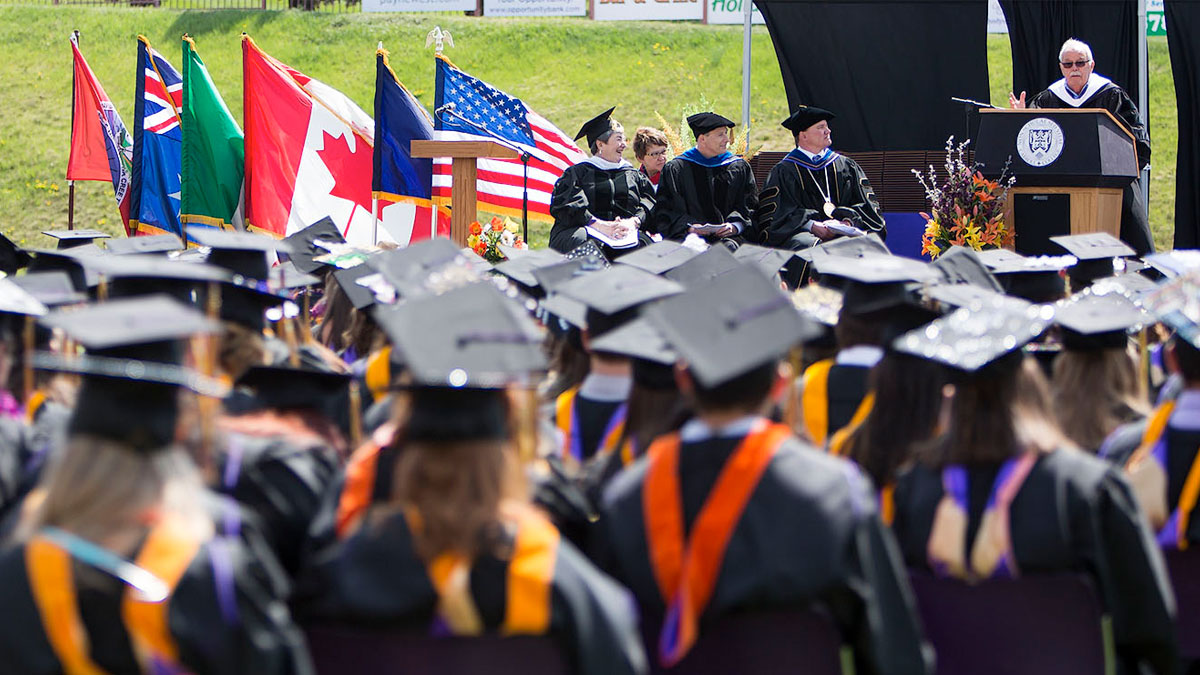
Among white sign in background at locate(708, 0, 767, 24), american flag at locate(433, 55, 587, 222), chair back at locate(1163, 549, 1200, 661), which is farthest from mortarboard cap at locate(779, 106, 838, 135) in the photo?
white sign in background at locate(708, 0, 767, 24)

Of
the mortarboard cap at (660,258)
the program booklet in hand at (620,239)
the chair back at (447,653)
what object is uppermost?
the program booklet in hand at (620,239)

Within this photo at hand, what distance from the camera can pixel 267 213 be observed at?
1173 centimetres

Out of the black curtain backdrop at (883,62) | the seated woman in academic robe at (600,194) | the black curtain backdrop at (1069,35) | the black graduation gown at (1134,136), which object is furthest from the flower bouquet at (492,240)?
the black curtain backdrop at (1069,35)

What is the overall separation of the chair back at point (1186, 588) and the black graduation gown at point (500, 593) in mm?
1509

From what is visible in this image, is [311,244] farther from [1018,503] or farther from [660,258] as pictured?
[1018,503]

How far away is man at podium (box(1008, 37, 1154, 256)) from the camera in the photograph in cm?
1016

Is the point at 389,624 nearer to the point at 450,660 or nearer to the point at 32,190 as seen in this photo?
the point at 450,660

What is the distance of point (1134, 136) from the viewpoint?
10070 millimetres

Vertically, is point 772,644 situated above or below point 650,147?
below

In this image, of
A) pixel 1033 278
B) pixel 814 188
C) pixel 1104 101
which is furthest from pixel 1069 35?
pixel 1033 278

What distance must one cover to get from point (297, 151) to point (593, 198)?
297cm

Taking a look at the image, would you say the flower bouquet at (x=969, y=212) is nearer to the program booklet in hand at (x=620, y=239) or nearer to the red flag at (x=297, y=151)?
the program booklet in hand at (x=620, y=239)

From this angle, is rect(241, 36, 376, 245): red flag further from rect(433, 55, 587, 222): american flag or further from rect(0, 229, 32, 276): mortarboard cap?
rect(0, 229, 32, 276): mortarboard cap

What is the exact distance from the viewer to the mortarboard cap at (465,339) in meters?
2.41
